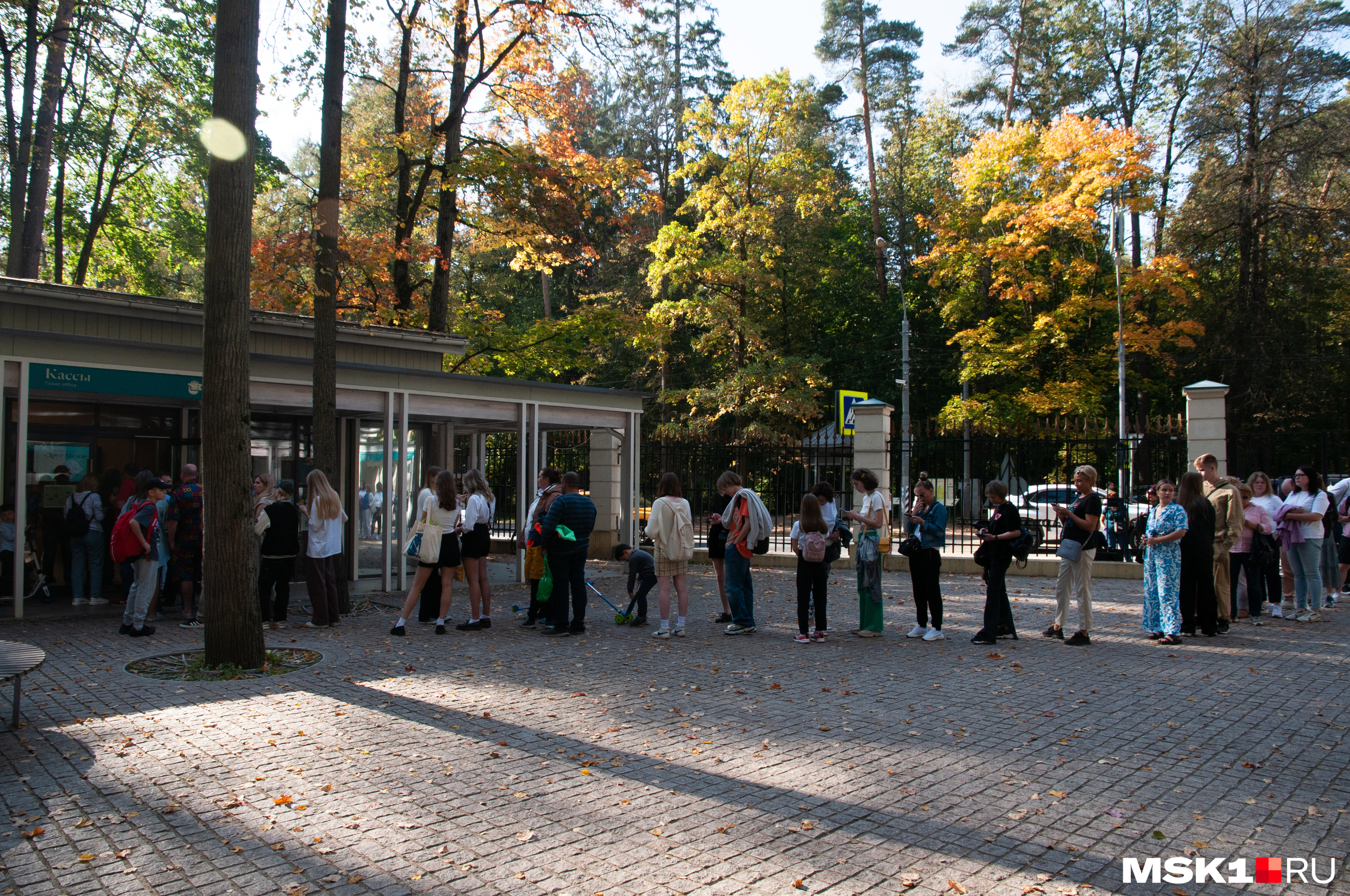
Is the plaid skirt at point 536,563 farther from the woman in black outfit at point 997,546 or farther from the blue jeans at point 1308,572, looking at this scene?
the blue jeans at point 1308,572

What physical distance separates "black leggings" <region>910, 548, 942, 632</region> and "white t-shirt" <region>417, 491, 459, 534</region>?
495 cm

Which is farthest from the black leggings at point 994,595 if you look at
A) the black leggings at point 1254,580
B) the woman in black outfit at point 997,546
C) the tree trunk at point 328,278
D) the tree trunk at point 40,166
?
the tree trunk at point 40,166

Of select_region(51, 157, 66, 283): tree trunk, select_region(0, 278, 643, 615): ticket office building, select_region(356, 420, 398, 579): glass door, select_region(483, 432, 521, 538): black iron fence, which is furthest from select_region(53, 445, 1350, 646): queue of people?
select_region(51, 157, 66, 283): tree trunk

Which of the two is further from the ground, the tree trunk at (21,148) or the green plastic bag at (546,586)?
the tree trunk at (21,148)

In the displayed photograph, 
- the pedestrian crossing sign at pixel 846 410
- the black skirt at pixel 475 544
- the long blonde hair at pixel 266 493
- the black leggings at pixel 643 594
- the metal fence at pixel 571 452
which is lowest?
the black leggings at pixel 643 594

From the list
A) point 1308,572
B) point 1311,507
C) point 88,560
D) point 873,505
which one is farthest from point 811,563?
point 88,560

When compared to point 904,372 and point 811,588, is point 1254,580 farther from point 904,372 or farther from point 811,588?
point 904,372

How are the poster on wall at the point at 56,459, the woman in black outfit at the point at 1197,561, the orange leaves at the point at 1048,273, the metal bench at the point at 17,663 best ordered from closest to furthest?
the metal bench at the point at 17,663 < the woman in black outfit at the point at 1197,561 < the poster on wall at the point at 56,459 < the orange leaves at the point at 1048,273

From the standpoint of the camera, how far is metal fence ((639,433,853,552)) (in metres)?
18.5

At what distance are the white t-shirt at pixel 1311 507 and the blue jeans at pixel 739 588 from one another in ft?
22.3

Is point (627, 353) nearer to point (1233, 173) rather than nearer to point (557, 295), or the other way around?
point (557, 295)

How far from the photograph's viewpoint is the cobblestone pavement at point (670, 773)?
156 inches

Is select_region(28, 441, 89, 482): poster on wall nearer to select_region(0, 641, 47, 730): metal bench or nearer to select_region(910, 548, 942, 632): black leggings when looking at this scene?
select_region(0, 641, 47, 730): metal bench

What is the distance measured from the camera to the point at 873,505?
9.80 meters
